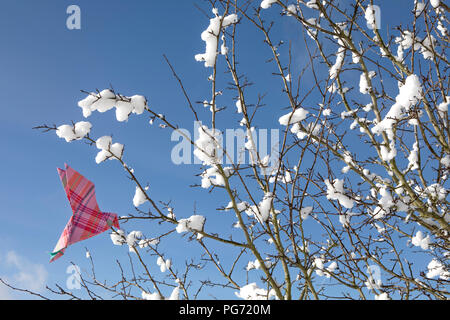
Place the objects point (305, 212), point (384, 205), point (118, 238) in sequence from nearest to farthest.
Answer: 1. point (384, 205)
2. point (305, 212)
3. point (118, 238)

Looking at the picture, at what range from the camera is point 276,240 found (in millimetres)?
2326

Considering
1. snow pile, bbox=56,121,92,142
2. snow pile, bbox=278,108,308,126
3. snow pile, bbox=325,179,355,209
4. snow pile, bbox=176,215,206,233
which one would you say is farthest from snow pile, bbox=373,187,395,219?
snow pile, bbox=56,121,92,142

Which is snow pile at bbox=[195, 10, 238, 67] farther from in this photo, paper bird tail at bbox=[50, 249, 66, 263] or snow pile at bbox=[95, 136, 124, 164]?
paper bird tail at bbox=[50, 249, 66, 263]

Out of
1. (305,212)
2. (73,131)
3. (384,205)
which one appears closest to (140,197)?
(73,131)

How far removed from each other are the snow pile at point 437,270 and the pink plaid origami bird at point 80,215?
3641mm

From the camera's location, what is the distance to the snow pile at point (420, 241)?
3239mm

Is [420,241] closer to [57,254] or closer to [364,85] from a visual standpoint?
[364,85]

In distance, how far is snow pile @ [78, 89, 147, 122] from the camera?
7.20ft

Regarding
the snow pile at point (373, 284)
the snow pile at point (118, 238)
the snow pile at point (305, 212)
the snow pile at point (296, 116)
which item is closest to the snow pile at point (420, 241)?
the snow pile at point (373, 284)

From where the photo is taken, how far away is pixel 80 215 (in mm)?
2283

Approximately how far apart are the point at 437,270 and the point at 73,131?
4115 millimetres
